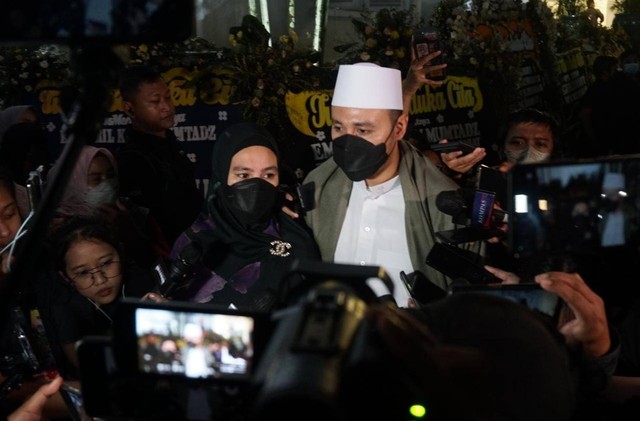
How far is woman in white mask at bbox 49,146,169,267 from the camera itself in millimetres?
3664

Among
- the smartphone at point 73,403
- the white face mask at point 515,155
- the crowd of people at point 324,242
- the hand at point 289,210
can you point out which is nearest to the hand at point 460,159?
the crowd of people at point 324,242

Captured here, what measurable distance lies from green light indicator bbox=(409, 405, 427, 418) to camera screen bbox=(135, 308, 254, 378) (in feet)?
1.04

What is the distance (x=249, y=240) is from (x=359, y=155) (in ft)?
1.66

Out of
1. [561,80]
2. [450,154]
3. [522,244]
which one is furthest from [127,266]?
[561,80]

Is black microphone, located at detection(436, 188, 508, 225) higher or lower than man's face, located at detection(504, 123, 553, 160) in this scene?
lower

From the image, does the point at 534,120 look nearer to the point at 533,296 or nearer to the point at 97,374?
the point at 533,296

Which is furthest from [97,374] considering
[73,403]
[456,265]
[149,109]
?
[149,109]

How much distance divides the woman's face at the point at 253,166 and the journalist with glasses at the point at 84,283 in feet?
1.69

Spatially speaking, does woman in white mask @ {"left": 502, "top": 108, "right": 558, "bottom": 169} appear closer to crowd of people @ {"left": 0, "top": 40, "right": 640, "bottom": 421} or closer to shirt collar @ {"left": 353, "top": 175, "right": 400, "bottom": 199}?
crowd of people @ {"left": 0, "top": 40, "right": 640, "bottom": 421}

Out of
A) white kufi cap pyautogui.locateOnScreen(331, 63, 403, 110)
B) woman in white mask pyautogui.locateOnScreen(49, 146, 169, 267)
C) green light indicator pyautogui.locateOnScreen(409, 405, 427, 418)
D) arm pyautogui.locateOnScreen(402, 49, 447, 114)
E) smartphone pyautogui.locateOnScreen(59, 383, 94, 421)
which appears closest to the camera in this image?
green light indicator pyautogui.locateOnScreen(409, 405, 427, 418)

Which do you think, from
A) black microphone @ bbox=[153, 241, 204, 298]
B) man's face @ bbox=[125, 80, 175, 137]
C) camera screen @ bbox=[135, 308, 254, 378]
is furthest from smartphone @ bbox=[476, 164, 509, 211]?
man's face @ bbox=[125, 80, 175, 137]

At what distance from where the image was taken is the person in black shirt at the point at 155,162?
165 inches

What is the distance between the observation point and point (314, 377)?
808mm

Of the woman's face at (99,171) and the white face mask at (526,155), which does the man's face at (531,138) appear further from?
the woman's face at (99,171)
